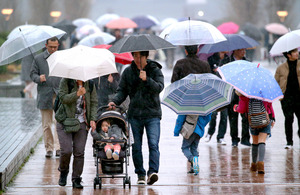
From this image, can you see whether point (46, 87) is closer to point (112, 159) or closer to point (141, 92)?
point (141, 92)

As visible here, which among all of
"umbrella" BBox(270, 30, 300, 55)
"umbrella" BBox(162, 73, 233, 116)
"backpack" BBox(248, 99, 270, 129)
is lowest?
"backpack" BBox(248, 99, 270, 129)

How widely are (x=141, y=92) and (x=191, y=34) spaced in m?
2.43

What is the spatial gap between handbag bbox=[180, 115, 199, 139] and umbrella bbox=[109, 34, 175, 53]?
133cm

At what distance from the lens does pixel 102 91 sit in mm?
11289

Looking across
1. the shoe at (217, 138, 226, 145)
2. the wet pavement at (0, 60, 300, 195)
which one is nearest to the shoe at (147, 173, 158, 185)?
the wet pavement at (0, 60, 300, 195)

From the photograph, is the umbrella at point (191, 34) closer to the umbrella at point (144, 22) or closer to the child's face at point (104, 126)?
the child's face at point (104, 126)

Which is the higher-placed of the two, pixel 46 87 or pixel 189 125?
pixel 46 87

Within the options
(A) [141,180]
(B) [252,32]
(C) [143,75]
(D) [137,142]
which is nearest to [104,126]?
(D) [137,142]

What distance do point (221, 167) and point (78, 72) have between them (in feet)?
10.3

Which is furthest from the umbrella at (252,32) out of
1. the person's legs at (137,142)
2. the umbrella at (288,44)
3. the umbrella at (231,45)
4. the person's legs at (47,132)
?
the person's legs at (137,142)

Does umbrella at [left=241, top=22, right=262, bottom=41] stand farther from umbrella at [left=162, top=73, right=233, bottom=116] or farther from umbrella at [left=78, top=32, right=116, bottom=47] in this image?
umbrella at [left=162, top=73, right=233, bottom=116]

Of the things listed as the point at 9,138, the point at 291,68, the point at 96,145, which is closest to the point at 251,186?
the point at 96,145

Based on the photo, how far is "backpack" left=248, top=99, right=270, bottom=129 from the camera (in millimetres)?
10047

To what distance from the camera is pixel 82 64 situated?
8.66 m
